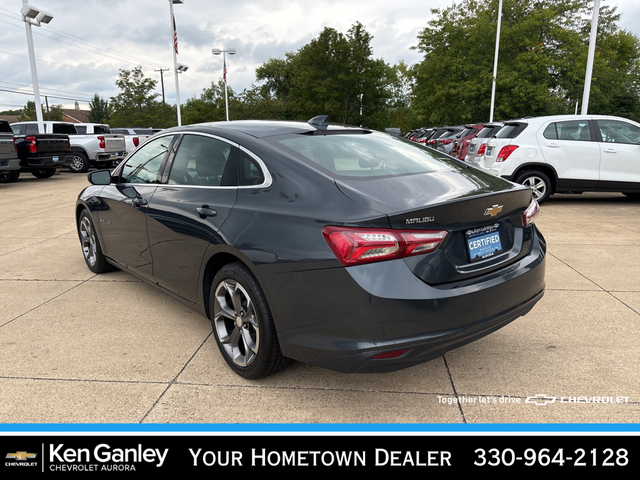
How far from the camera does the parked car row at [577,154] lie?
9.55m

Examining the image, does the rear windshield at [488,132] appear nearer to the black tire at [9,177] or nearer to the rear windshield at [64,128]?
the black tire at [9,177]

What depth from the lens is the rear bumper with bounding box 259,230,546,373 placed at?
2389mm

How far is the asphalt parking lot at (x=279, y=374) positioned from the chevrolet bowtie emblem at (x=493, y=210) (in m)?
1.06

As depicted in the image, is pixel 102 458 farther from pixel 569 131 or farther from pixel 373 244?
pixel 569 131

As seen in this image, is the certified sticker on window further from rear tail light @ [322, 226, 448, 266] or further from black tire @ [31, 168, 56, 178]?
black tire @ [31, 168, 56, 178]

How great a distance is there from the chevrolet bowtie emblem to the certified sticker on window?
71 millimetres

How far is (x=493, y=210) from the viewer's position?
279 centimetres

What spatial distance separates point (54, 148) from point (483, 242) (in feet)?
53.6

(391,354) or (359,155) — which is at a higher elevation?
(359,155)

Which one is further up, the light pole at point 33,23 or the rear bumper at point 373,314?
the light pole at point 33,23

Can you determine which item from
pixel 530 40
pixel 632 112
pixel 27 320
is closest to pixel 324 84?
pixel 530 40

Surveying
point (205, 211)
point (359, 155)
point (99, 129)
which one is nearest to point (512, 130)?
point (359, 155)

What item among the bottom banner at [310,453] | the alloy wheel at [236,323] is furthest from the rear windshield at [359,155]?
the bottom banner at [310,453]

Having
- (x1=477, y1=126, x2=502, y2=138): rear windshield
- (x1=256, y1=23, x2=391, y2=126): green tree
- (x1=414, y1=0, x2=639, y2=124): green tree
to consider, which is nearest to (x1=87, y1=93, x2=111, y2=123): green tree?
(x1=256, y1=23, x2=391, y2=126): green tree
